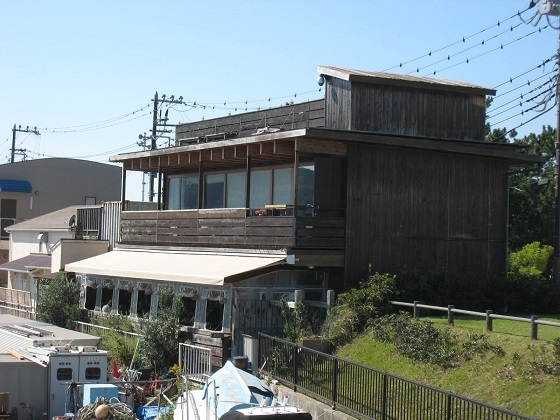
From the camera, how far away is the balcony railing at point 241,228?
77.6ft

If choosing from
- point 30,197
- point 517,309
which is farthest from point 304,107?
point 30,197

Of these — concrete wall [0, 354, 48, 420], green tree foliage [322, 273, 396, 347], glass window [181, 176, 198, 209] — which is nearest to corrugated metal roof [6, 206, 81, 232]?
glass window [181, 176, 198, 209]

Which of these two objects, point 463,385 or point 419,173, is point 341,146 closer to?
point 419,173

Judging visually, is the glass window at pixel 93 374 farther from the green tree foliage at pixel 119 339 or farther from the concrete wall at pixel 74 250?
the concrete wall at pixel 74 250

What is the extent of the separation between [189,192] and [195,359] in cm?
1073

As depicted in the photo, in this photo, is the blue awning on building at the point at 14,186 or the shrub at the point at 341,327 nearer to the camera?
the shrub at the point at 341,327

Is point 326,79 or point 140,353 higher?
point 326,79

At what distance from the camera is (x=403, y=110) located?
25.8m

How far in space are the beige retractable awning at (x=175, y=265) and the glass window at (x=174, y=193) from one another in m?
2.65

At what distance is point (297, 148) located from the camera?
23.2 metres

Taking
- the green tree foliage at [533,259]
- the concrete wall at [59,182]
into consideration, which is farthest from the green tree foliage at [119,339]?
the concrete wall at [59,182]

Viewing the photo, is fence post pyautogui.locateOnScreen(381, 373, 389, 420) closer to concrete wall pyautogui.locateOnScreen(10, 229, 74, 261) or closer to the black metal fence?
the black metal fence

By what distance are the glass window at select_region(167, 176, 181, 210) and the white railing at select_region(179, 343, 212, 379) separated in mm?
10426

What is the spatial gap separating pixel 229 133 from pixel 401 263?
855cm
